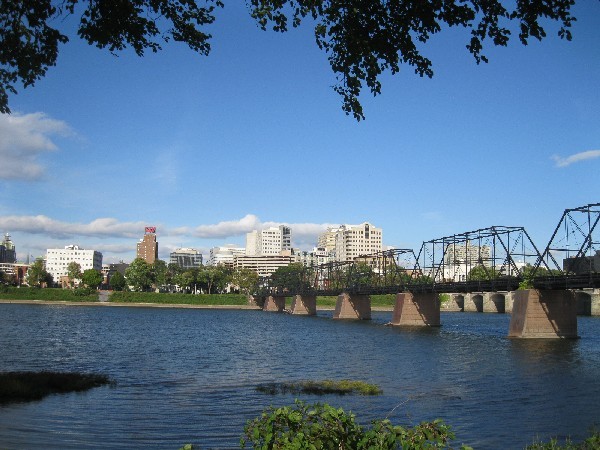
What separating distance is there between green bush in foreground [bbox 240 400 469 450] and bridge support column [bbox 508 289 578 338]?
70.8m

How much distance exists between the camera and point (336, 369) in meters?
48.4

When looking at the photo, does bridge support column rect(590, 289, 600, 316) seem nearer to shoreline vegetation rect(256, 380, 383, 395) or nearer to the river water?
the river water

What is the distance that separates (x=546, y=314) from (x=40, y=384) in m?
63.9

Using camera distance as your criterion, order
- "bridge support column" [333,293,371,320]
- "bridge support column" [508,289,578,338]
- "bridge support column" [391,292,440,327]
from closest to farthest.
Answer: "bridge support column" [508,289,578,338] → "bridge support column" [391,292,440,327] → "bridge support column" [333,293,371,320]

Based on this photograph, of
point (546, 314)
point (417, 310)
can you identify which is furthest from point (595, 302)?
point (546, 314)

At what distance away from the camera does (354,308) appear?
520ft

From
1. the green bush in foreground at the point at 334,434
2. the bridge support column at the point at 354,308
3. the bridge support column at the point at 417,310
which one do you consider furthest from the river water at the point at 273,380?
the bridge support column at the point at 354,308

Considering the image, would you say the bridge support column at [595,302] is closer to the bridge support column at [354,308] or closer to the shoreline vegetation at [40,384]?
the bridge support column at [354,308]

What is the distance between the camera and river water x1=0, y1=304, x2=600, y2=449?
23891mm

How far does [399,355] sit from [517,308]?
92.8ft

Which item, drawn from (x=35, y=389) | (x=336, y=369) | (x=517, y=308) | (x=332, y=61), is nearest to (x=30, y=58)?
(x=332, y=61)

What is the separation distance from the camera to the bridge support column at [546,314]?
7769cm

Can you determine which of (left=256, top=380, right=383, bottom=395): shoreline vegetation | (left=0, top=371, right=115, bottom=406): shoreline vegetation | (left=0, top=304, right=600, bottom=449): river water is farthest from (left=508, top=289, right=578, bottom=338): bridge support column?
(left=0, top=371, right=115, bottom=406): shoreline vegetation

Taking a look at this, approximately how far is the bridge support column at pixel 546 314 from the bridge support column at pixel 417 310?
39438 millimetres
